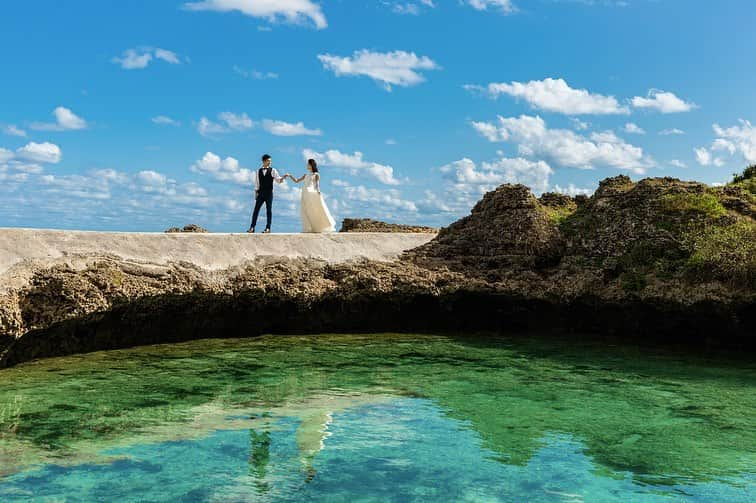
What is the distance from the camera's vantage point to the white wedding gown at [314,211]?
17.1 metres

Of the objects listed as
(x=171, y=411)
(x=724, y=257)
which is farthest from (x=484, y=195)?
(x=171, y=411)

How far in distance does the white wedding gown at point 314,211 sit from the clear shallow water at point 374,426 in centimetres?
532

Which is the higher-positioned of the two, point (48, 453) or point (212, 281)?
point (212, 281)

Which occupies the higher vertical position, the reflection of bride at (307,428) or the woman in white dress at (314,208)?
the woman in white dress at (314,208)

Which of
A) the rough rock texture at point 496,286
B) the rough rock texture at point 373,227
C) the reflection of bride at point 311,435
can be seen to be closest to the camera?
the reflection of bride at point 311,435

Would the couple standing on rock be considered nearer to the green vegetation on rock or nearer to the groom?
the groom

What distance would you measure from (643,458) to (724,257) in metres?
6.97

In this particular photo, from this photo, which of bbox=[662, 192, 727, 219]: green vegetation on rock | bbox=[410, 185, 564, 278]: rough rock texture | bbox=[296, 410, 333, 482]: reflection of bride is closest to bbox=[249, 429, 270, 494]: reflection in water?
bbox=[296, 410, 333, 482]: reflection of bride

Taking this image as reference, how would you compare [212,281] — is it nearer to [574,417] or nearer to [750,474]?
[574,417]

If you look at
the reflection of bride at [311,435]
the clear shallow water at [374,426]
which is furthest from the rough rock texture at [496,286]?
the reflection of bride at [311,435]

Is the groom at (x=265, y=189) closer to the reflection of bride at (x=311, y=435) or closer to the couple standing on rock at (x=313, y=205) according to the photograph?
the couple standing on rock at (x=313, y=205)

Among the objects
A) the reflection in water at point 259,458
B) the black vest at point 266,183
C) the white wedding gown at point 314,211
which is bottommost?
the reflection in water at point 259,458

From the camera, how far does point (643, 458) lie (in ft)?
23.6

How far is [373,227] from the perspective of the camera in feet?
74.6
